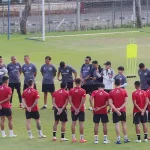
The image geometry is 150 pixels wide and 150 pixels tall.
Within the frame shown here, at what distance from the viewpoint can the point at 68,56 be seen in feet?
120

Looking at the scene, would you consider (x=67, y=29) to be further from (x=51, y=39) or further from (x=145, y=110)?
(x=145, y=110)

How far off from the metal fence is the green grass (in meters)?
5.56

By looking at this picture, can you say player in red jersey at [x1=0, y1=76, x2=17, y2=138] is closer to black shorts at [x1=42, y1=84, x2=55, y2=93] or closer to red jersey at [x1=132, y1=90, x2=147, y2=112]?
red jersey at [x1=132, y1=90, x2=147, y2=112]

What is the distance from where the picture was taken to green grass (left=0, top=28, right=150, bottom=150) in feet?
60.1

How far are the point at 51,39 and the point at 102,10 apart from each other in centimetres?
1562

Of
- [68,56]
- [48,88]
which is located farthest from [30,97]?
[68,56]

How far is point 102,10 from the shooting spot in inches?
2285

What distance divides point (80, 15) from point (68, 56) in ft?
71.4

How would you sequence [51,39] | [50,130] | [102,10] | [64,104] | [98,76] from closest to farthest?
1. [64,104]
2. [50,130]
3. [98,76]
4. [51,39]
5. [102,10]

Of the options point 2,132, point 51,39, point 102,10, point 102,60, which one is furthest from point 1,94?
point 102,10

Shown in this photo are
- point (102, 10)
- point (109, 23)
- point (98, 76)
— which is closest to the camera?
point (98, 76)

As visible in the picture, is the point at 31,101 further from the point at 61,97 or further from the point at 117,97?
the point at 117,97

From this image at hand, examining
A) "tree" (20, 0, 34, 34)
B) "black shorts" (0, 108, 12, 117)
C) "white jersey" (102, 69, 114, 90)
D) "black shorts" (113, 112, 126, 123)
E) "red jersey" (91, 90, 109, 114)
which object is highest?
"tree" (20, 0, 34, 34)

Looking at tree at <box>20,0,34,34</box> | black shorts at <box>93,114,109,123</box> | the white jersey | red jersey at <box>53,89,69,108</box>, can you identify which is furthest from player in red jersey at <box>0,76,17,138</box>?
tree at <box>20,0,34,34</box>
